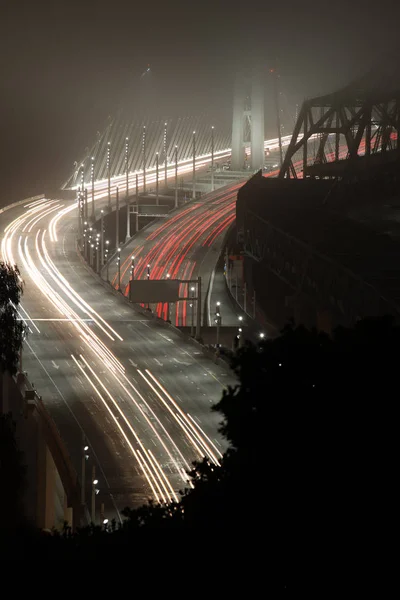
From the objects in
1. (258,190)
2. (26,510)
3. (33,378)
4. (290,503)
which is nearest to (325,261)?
(33,378)

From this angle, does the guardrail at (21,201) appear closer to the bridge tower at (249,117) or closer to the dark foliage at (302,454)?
the bridge tower at (249,117)

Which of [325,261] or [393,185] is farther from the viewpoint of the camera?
[393,185]

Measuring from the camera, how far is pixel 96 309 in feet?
240

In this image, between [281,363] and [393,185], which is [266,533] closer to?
[281,363]

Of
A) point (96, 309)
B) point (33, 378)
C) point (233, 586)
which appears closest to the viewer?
point (233, 586)

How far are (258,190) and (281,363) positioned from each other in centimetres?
7339

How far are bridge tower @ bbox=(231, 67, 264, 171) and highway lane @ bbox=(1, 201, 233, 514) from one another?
253 ft

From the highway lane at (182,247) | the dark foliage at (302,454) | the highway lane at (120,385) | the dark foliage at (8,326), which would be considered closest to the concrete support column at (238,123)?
the highway lane at (182,247)

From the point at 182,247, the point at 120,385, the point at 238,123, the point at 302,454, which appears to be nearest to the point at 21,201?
the point at 182,247

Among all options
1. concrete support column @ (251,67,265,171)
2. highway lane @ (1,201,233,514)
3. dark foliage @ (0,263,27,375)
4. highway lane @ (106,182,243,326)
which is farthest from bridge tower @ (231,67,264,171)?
dark foliage @ (0,263,27,375)

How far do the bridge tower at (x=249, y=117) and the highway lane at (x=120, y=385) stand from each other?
253ft

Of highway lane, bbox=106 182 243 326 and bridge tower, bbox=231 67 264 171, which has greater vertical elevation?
bridge tower, bbox=231 67 264 171

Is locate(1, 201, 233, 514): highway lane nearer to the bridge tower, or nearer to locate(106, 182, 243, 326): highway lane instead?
locate(106, 182, 243, 326): highway lane

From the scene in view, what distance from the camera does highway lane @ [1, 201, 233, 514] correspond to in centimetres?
3962
